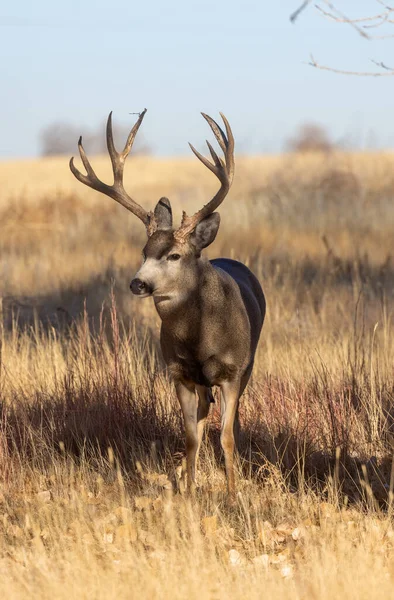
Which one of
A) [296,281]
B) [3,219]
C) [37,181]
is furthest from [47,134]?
[296,281]

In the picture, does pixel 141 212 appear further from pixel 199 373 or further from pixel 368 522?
pixel 368 522

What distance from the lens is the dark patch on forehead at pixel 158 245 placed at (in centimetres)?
507

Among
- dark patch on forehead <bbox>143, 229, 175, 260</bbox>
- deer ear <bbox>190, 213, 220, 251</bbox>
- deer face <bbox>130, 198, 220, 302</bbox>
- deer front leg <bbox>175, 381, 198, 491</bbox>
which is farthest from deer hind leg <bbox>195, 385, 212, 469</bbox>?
dark patch on forehead <bbox>143, 229, 175, 260</bbox>

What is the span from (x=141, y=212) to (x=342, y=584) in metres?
2.46

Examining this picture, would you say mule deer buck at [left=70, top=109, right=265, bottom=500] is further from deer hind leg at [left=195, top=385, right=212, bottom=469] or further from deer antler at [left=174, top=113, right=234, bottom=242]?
deer hind leg at [left=195, top=385, right=212, bottom=469]

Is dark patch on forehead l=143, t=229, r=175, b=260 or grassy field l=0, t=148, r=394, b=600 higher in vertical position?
dark patch on forehead l=143, t=229, r=175, b=260

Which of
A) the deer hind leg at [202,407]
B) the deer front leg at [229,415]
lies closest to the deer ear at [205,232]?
the deer front leg at [229,415]

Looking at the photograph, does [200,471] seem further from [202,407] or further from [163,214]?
[163,214]

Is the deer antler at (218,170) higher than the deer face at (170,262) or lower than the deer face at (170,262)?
higher

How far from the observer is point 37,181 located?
125 feet

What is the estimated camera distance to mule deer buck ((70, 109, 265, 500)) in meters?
5.21

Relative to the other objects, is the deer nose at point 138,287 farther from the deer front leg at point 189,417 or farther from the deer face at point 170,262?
the deer front leg at point 189,417

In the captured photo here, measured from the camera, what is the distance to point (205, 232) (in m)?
5.35

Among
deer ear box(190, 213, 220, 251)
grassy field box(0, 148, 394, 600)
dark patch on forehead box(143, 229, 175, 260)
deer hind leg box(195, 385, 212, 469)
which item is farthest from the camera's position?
deer hind leg box(195, 385, 212, 469)
